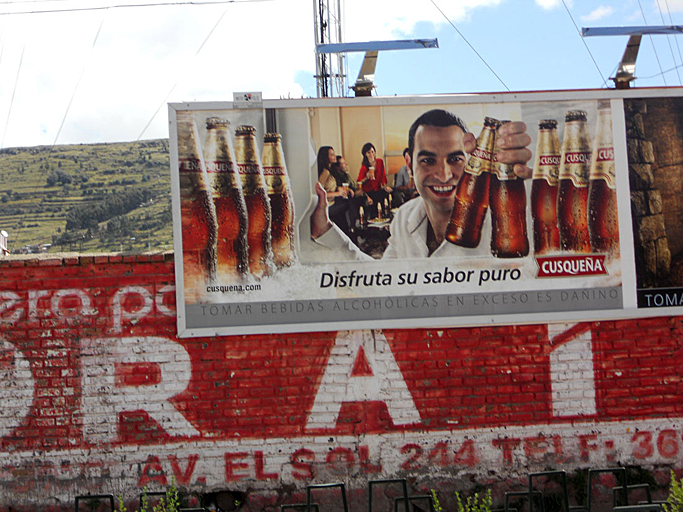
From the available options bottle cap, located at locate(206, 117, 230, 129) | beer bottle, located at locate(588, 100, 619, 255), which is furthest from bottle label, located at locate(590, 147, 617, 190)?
bottle cap, located at locate(206, 117, 230, 129)

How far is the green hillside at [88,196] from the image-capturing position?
24.1 meters

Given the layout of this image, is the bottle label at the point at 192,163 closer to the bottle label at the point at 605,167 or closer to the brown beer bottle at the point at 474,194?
the brown beer bottle at the point at 474,194

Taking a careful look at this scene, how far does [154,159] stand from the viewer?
32594 millimetres

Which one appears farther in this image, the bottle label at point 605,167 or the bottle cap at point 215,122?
the bottle label at point 605,167

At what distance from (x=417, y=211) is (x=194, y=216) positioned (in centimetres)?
208

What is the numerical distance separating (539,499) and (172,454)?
3.35m

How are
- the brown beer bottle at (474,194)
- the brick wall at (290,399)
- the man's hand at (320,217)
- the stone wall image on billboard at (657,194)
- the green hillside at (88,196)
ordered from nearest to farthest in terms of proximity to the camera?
the brick wall at (290,399)
the man's hand at (320,217)
the brown beer bottle at (474,194)
the stone wall image on billboard at (657,194)
the green hillside at (88,196)

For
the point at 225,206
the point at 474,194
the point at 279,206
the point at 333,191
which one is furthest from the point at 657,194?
the point at 225,206

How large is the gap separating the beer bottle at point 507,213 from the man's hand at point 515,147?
2.0 inches

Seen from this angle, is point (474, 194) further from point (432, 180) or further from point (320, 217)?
point (320, 217)

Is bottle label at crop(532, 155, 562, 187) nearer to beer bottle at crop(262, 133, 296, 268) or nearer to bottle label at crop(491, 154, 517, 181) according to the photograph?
bottle label at crop(491, 154, 517, 181)

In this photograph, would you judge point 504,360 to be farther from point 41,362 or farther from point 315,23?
point 315,23

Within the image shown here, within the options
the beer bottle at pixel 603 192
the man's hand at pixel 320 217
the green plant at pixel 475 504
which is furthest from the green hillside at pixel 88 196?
the beer bottle at pixel 603 192

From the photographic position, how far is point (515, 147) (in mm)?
5969
